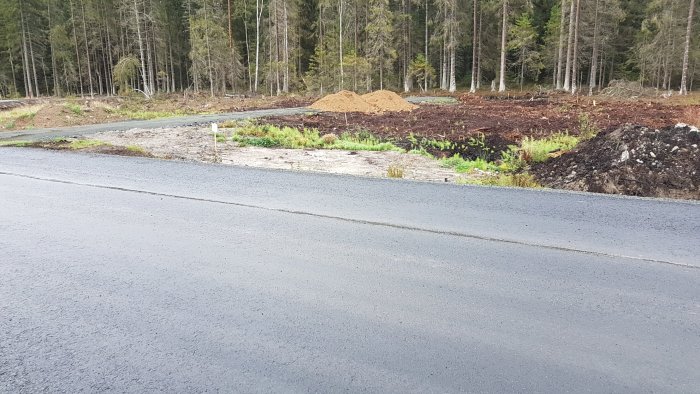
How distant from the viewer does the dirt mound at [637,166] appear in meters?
8.37

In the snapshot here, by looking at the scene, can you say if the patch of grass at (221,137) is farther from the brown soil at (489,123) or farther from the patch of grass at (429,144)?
the patch of grass at (429,144)

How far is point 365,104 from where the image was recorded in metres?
30.0

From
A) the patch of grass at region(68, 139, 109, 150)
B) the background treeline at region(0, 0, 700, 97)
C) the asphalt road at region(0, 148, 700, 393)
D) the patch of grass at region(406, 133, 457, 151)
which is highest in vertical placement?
the background treeline at region(0, 0, 700, 97)

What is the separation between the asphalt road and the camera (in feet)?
9.02

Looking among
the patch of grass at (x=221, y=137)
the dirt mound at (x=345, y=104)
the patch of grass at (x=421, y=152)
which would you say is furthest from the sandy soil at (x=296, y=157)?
the dirt mound at (x=345, y=104)

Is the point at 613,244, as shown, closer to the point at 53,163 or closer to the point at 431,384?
the point at 431,384

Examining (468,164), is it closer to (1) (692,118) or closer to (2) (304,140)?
(2) (304,140)

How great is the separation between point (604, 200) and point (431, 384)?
5.82 metres

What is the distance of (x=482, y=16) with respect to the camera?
1941 inches

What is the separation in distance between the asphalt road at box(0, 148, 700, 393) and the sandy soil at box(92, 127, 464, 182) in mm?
3743

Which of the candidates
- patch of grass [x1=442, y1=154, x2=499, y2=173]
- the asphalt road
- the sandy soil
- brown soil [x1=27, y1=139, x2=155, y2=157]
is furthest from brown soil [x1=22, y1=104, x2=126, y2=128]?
patch of grass [x1=442, y1=154, x2=499, y2=173]

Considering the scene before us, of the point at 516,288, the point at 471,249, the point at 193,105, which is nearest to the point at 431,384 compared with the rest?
the point at 516,288

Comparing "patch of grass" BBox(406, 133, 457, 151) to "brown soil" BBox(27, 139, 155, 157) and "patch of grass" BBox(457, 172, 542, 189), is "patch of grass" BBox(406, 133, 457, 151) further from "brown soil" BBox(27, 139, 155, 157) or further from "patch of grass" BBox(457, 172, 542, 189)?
"brown soil" BBox(27, 139, 155, 157)

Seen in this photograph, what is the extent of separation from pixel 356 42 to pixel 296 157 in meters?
34.4
